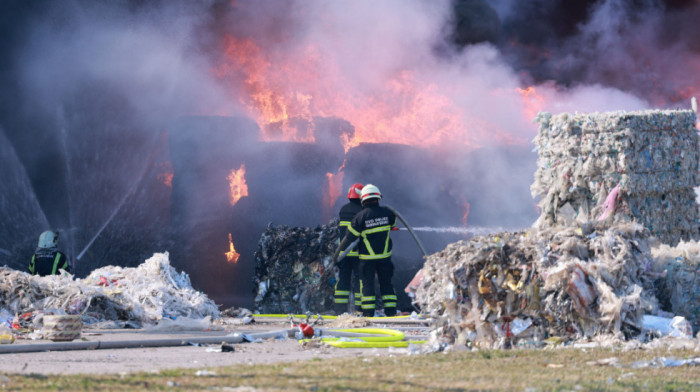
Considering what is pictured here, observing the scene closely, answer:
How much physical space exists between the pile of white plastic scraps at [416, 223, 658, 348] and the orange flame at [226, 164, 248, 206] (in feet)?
43.7

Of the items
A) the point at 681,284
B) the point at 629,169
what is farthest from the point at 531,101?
the point at 681,284

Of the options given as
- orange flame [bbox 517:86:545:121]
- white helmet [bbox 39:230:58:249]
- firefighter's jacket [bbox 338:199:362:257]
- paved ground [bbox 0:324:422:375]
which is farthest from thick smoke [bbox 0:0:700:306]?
paved ground [bbox 0:324:422:375]

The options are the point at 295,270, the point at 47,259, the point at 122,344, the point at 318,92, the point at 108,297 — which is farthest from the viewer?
the point at 318,92

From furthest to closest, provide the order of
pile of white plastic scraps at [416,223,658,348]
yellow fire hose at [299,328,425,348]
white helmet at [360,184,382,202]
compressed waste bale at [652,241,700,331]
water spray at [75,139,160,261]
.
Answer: water spray at [75,139,160,261] → white helmet at [360,184,382,202] → yellow fire hose at [299,328,425,348] → compressed waste bale at [652,241,700,331] → pile of white plastic scraps at [416,223,658,348]

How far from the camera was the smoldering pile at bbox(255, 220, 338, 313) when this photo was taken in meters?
13.3

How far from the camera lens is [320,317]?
11.1 meters

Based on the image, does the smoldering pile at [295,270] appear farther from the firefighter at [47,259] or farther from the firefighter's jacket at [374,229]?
the firefighter at [47,259]

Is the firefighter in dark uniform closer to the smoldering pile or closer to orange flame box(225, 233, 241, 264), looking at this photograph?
the smoldering pile

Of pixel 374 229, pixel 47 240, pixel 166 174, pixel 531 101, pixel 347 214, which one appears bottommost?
pixel 47 240

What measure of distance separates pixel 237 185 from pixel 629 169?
1278 cm

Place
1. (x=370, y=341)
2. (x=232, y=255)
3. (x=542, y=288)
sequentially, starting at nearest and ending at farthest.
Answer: (x=542, y=288) → (x=370, y=341) → (x=232, y=255)

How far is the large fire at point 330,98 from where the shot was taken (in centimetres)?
2083

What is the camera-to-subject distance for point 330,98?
21.2 metres

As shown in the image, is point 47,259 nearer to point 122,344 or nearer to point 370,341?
point 122,344
